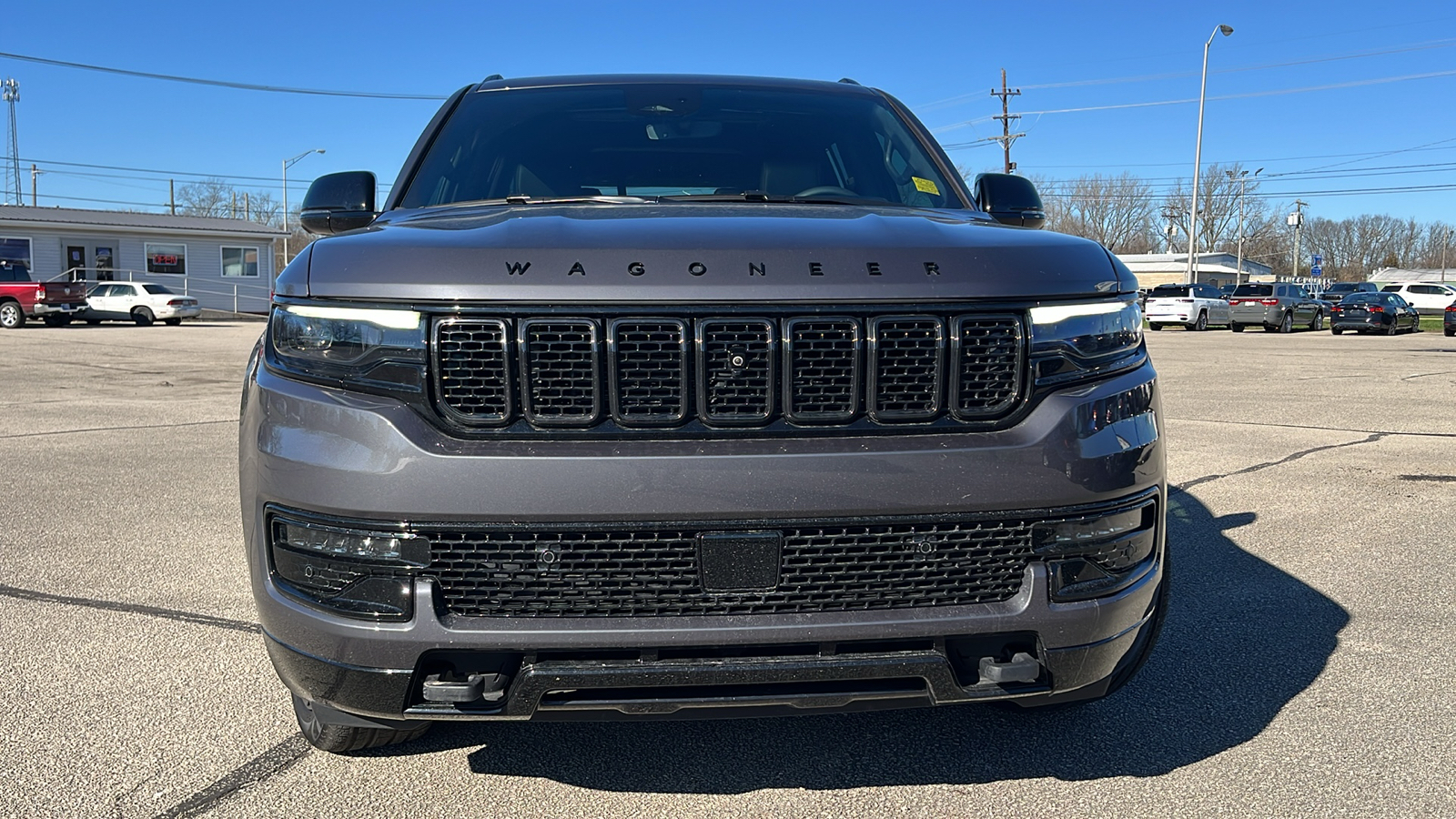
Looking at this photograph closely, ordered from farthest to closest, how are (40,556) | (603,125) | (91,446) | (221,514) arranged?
(91,446) < (221,514) < (40,556) < (603,125)

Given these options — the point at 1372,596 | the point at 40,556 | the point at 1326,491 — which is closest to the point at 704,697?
the point at 1372,596

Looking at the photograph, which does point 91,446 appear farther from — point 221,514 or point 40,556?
point 40,556

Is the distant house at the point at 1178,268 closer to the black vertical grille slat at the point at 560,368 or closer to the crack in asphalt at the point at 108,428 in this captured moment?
the crack in asphalt at the point at 108,428

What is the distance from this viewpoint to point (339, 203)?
3.52 m

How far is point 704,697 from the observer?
2.21 m

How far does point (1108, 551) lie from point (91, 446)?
773 cm

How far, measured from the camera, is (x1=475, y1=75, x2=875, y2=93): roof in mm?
4070

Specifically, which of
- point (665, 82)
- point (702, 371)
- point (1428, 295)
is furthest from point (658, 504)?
point (1428, 295)

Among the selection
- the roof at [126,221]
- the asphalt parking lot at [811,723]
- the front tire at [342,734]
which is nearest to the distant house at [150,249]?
the roof at [126,221]

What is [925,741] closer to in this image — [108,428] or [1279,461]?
[1279,461]

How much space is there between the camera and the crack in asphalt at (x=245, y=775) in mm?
2561

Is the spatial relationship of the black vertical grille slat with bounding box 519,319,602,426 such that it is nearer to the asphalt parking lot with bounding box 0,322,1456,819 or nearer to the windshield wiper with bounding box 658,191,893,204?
the asphalt parking lot with bounding box 0,322,1456,819

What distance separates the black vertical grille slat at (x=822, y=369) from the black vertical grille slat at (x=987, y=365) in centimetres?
22

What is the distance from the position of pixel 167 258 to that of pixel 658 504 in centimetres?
4914
